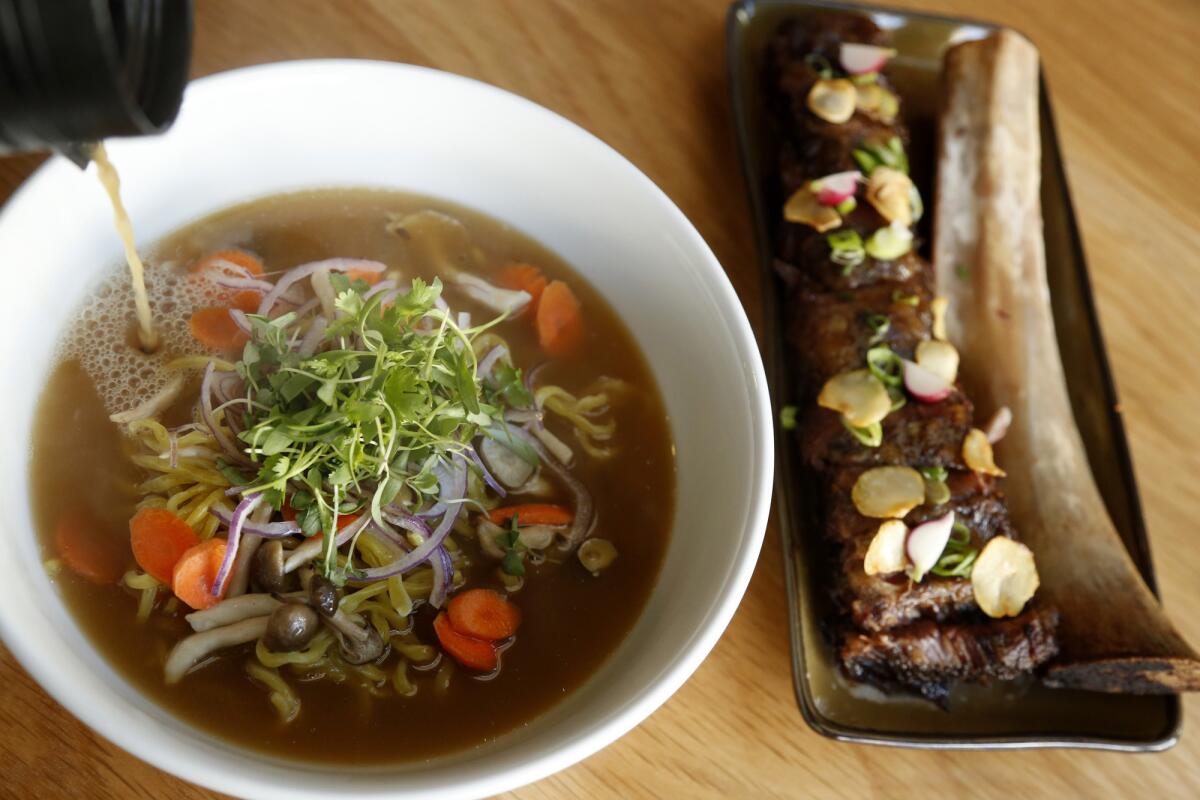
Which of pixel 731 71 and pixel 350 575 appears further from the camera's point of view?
pixel 731 71

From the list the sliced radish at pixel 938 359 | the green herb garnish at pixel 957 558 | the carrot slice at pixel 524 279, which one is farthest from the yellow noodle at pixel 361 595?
the sliced radish at pixel 938 359

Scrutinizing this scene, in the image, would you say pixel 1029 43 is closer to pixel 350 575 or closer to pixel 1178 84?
pixel 1178 84

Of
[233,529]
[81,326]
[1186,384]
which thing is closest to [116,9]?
[81,326]

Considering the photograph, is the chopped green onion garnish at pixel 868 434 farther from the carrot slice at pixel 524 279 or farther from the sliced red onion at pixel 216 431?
the sliced red onion at pixel 216 431

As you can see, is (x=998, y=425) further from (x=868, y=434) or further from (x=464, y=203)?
(x=464, y=203)

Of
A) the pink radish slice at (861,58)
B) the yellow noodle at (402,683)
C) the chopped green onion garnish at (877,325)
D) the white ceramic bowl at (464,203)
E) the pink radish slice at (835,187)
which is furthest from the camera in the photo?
the pink radish slice at (861,58)

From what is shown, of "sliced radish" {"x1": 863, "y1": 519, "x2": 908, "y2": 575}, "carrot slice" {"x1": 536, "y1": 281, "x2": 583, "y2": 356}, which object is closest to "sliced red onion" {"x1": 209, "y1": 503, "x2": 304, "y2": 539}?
"carrot slice" {"x1": 536, "y1": 281, "x2": 583, "y2": 356}
